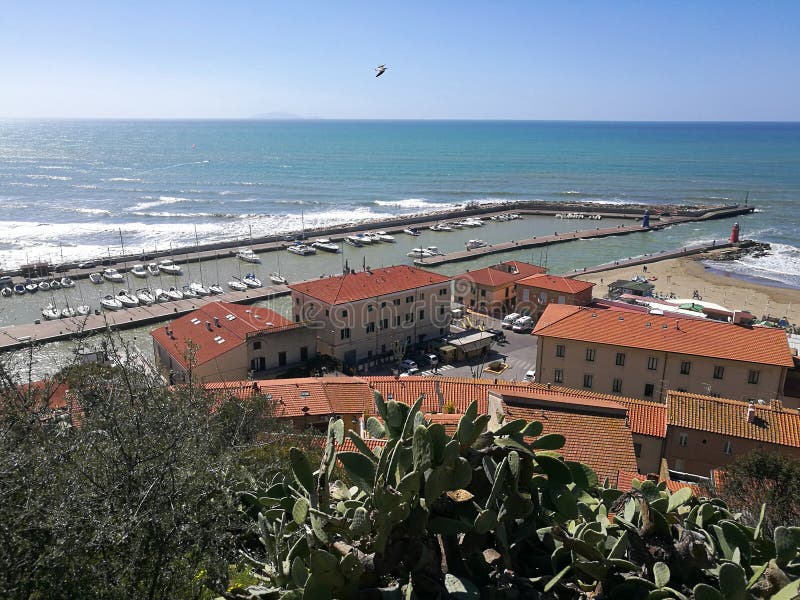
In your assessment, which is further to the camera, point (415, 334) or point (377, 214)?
point (377, 214)

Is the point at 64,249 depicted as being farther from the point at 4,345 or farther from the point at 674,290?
the point at 674,290

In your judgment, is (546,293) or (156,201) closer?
(546,293)

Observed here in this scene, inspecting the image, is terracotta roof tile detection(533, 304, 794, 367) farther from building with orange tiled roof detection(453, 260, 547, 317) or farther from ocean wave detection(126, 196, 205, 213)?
ocean wave detection(126, 196, 205, 213)

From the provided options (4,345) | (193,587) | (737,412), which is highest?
(193,587)

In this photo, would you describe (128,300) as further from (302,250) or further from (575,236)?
(575,236)

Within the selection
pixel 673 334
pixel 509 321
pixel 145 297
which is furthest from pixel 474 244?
pixel 673 334

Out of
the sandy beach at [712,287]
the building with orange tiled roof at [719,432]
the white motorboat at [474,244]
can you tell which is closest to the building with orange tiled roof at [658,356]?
the building with orange tiled roof at [719,432]

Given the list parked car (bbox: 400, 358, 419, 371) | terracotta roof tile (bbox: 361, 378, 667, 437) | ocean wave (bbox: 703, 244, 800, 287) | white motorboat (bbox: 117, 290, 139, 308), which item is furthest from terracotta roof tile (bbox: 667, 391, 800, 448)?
ocean wave (bbox: 703, 244, 800, 287)

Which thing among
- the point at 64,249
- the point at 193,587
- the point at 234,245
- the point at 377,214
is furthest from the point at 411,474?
the point at 377,214
